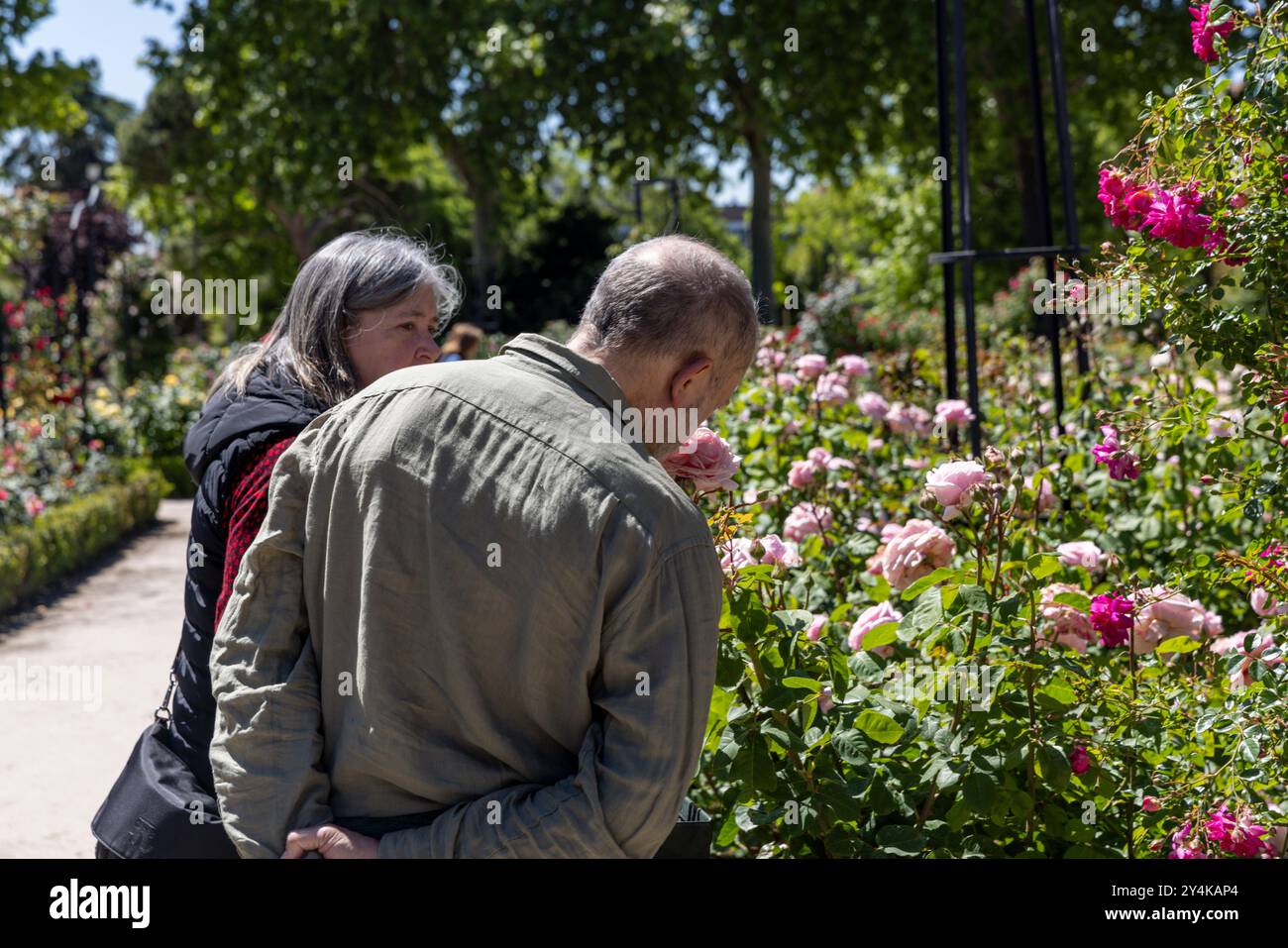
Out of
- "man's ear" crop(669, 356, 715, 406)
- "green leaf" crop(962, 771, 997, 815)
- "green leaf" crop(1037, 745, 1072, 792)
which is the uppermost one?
"man's ear" crop(669, 356, 715, 406)

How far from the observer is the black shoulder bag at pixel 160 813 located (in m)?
1.80

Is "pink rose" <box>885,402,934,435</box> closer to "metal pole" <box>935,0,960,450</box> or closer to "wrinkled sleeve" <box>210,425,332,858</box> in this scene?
"metal pole" <box>935,0,960,450</box>

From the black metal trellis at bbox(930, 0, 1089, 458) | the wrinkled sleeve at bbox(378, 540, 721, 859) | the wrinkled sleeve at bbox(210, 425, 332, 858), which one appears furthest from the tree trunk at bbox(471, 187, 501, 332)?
the wrinkled sleeve at bbox(378, 540, 721, 859)

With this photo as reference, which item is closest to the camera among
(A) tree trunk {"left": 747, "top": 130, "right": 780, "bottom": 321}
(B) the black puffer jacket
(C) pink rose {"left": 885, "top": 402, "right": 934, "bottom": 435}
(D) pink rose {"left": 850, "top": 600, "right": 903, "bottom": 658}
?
(B) the black puffer jacket

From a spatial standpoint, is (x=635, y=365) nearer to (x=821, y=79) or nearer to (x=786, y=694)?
(x=786, y=694)

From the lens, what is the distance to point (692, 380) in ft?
A: 5.18

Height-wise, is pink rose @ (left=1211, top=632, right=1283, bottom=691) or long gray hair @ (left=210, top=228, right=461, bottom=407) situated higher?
long gray hair @ (left=210, top=228, right=461, bottom=407)

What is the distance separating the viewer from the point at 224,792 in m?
1.62

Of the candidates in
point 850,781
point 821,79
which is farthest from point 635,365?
point 821,79

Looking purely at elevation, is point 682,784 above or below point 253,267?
below

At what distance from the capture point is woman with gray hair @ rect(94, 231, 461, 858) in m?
1.85

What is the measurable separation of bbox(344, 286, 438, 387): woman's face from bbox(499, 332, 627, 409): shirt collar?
58cm

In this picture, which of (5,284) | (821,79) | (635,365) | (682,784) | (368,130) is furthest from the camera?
(5,284)
